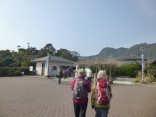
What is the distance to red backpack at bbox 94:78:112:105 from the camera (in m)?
5.81

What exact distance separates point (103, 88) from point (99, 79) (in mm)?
234

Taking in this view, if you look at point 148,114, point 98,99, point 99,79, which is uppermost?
point 99,79

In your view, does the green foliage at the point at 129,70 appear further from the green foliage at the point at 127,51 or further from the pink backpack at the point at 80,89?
the green foliage at the point at 127,51

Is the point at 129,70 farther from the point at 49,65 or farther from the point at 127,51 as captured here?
the point at 127,51

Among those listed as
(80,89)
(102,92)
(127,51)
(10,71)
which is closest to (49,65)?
(10,71)

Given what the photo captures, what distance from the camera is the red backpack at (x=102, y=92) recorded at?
229 inches

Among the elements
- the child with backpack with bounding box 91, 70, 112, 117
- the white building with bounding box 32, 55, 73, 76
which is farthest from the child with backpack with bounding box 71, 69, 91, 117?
the white building with bounding box 32, 55, 73, 76

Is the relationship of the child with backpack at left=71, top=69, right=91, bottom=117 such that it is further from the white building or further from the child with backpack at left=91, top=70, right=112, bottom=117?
the white building

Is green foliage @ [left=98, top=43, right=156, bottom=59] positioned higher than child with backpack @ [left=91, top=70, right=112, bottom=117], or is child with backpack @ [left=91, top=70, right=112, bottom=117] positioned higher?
green foliage @ [left=98, top=43, right=156, bottom=59]

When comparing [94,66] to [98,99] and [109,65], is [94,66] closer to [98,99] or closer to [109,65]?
[109,65]

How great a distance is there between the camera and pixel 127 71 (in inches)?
1511

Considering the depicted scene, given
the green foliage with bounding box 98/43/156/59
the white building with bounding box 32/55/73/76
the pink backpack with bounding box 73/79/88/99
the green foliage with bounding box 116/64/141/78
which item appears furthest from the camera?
the green foliage with bounding box 98/43/156/59

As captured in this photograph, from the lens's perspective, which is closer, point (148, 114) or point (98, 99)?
point (98, 99)

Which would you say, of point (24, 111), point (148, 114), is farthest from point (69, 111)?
point (148, 114)
